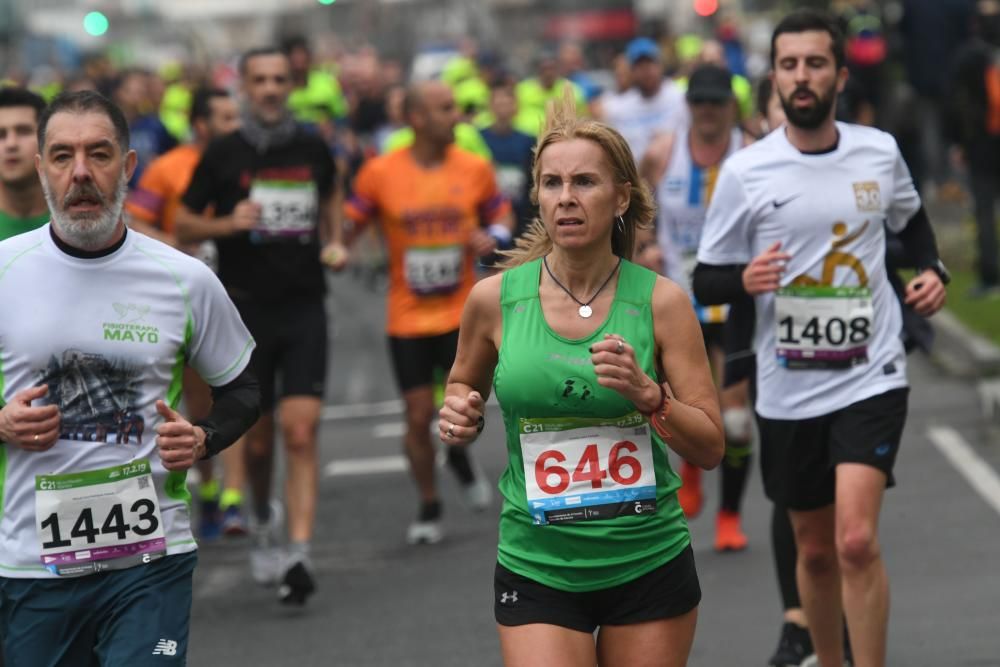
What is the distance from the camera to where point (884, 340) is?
257 inches

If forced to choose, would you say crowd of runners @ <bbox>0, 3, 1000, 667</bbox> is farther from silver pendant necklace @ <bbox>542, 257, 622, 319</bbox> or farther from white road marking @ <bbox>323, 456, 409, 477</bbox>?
white road marking @ <bbox>323, 456, 409, 477</bbox>

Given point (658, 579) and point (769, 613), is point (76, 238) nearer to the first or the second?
point (658, 579)

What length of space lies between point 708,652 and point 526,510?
282cm

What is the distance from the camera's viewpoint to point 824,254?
652cm

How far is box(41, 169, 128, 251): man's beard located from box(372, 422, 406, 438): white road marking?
8.65 m

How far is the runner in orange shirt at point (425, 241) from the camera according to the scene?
10.2 m

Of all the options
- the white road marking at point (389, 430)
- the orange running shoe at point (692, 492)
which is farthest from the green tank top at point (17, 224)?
the white road marking at point (389, 430)

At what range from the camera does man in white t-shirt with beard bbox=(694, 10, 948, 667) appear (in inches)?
255

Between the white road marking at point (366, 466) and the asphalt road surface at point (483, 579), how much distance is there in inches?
0.6

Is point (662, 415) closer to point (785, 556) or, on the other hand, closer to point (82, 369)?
point (82, 369)

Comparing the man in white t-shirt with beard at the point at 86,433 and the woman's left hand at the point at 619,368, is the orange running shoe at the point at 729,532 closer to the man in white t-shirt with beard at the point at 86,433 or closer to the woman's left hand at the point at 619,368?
the man in white t-shirt with beard at the point at 86,433

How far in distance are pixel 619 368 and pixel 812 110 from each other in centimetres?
220

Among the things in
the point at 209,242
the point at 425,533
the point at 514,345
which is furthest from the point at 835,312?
the point at 209,242

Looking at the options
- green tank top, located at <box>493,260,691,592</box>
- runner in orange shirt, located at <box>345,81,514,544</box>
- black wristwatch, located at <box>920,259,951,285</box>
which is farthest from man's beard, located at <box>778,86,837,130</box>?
runner in orange shirt, located at <box>345,81,514,544</box>
